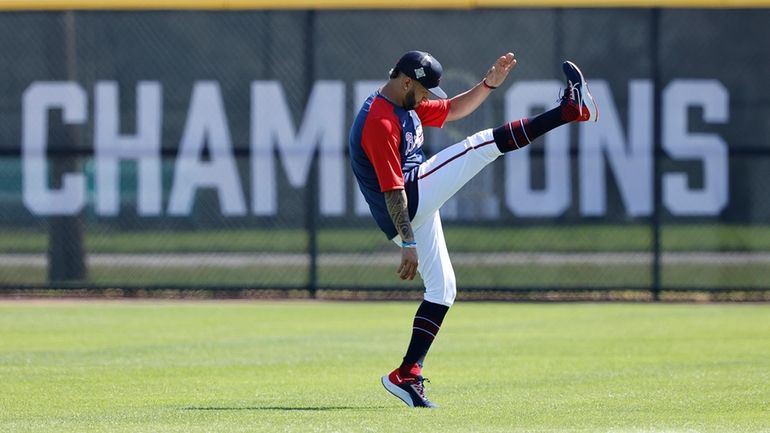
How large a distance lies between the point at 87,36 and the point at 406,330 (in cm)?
575

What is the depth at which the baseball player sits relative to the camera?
7727 mm

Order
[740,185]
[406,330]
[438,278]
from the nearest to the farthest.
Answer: [438,278] < [406,330] < [740,185]

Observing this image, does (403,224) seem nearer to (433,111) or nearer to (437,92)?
(437,92)

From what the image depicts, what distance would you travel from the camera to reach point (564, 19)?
50.4ft

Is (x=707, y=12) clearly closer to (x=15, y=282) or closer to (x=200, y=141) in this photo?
(x=200, y=141)

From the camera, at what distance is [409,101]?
7961 millimetres

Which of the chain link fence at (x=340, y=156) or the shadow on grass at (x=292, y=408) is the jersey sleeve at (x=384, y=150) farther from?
the chain link fence at (x=340, y=156)

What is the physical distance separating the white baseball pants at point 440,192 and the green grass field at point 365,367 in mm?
716

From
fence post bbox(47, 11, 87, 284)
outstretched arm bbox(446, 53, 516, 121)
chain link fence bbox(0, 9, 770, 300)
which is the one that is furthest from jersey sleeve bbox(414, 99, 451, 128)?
fence post bbox(47, 11, 87, 284)

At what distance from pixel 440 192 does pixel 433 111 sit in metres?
0.83

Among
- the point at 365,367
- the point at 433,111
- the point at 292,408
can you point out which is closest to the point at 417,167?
the point at 433,111

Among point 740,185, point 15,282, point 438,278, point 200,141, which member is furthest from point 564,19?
point 438,278

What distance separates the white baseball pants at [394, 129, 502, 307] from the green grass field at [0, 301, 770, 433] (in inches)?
28.2

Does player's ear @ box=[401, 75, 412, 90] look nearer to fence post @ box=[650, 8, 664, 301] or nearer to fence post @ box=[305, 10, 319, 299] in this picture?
fence post @ box=[305, 10, 319, 299]
